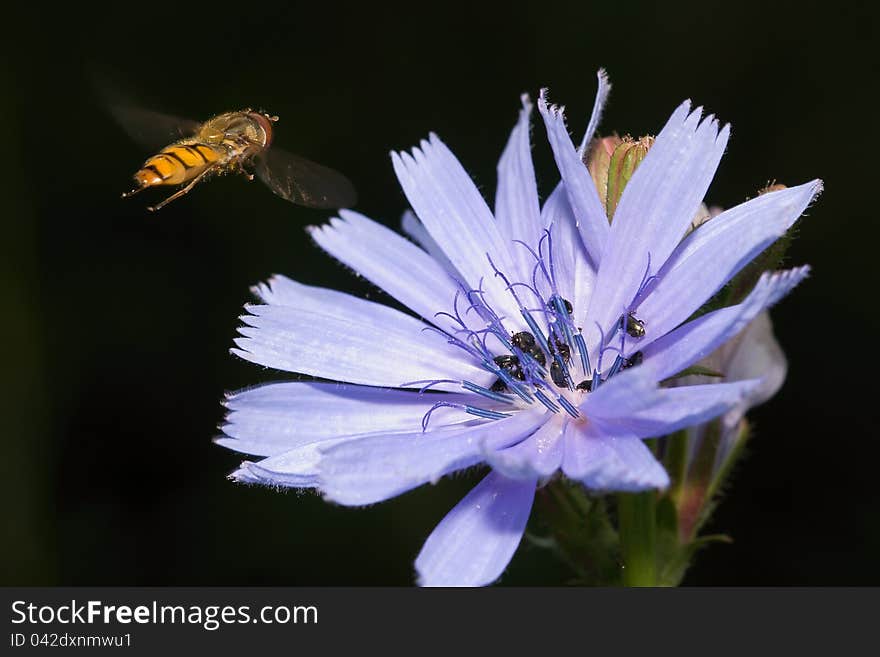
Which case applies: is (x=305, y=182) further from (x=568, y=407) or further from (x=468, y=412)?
(x=568, y=407)

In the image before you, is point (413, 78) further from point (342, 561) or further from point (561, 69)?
point (342, 561)

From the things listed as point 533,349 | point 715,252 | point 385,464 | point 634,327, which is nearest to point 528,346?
point 533,349

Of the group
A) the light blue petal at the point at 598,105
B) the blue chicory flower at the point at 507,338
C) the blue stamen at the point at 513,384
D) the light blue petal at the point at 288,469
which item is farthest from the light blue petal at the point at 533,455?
the light blue petal at the point at 598,105

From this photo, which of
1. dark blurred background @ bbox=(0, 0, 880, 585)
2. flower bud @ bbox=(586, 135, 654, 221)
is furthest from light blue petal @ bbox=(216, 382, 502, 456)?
dark blurred background @ bbox=(0, 0, 880, 585)
